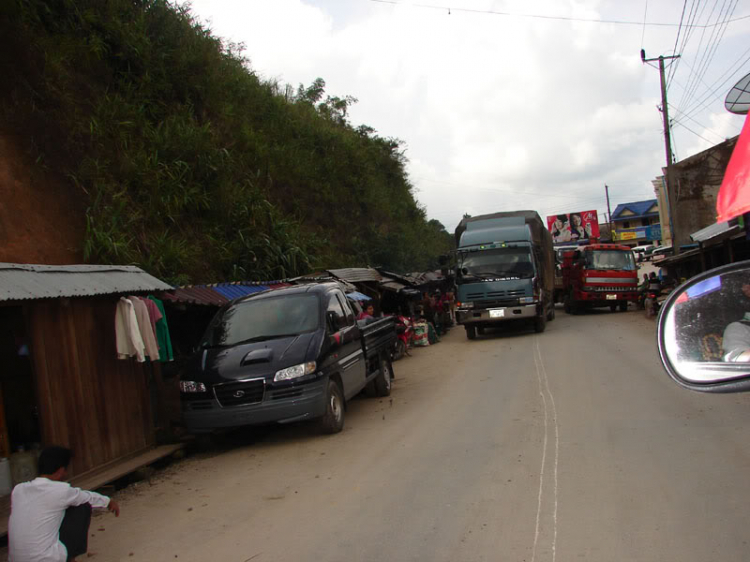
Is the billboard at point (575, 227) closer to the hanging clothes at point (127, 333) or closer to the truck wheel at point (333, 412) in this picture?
the truck wheel at point (333, 412)

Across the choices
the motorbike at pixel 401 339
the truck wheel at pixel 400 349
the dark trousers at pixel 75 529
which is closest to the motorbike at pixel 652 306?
the motorbike at pixel 401 339

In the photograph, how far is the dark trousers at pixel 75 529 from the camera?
14.0 feet

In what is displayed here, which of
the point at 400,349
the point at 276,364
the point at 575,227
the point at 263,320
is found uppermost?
the point at 575,227

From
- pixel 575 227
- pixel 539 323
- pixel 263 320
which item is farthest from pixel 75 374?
pixel 575 227

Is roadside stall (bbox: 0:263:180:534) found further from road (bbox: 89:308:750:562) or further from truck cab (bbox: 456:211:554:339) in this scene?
truck cab (bbox: 456:211:554:339)

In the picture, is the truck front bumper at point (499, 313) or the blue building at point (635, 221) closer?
the truck front bumper at point (499, 313)

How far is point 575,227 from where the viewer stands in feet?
216

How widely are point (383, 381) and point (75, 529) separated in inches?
288

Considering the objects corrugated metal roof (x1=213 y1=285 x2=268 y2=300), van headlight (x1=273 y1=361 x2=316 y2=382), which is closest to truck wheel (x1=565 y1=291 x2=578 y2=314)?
corrugated metal roof (x1=213 y1=285 x2=268 y2=300)

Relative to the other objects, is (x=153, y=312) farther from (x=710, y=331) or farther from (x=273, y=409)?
(x=710, y=331)

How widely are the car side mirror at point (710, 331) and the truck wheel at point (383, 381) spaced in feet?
27.8

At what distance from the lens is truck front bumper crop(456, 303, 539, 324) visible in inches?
730

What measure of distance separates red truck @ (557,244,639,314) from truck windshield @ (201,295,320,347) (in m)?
18.6

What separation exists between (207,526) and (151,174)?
1313cm
